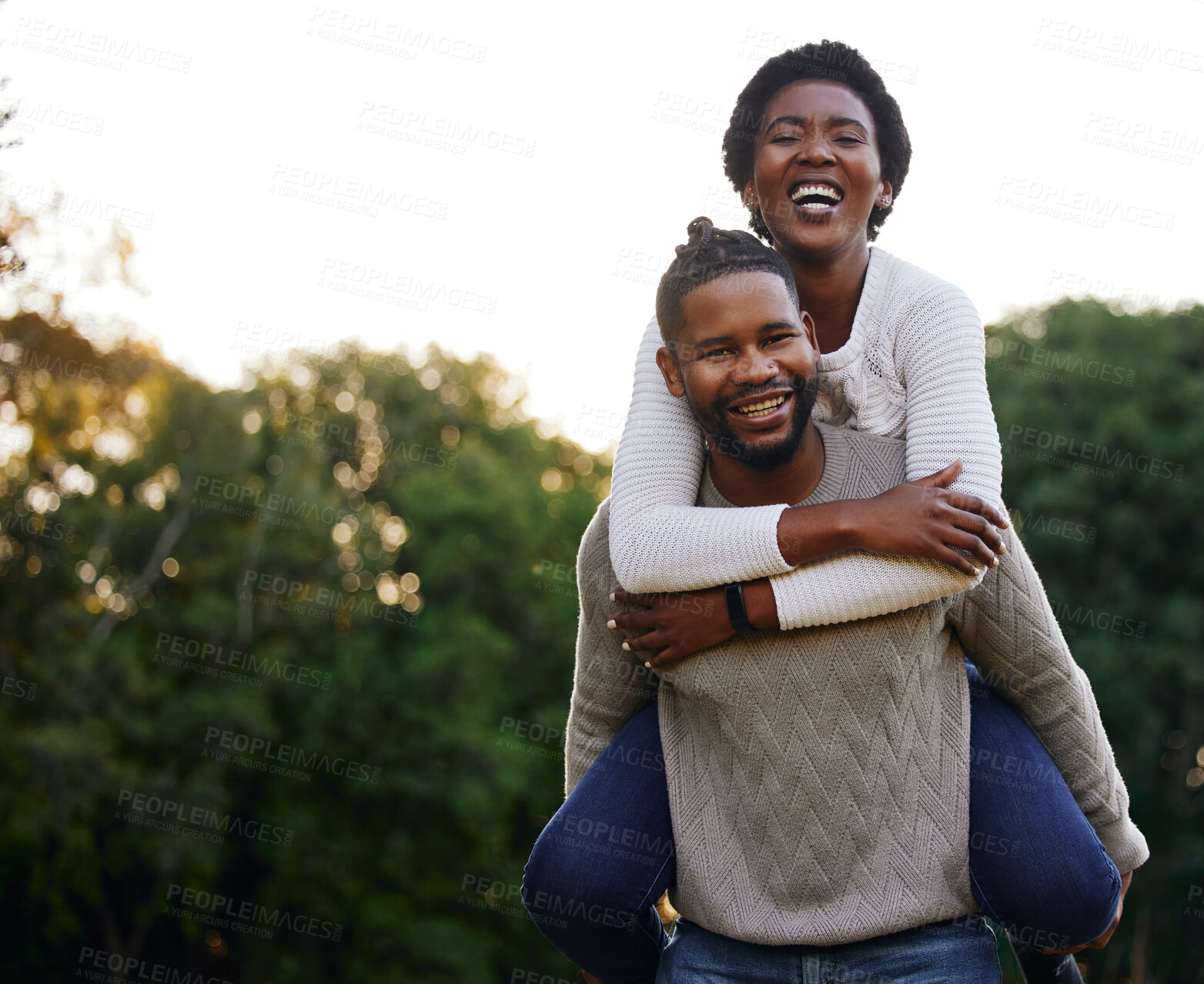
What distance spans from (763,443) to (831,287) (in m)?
0.60

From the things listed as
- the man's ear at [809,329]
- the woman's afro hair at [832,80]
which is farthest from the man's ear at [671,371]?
the woman's afro hair at [832,80]

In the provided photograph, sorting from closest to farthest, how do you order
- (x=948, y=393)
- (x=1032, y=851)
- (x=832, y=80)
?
(x=1032, y=851) < (x=948, y=393) < (x=832, y=80)

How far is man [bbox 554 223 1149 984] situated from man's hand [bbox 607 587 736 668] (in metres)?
0.07

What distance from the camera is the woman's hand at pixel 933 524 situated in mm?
2465

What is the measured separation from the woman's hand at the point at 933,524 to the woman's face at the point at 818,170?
843 mm

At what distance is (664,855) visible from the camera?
9.25 ft

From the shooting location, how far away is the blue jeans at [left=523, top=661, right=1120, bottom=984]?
2570 millimetres

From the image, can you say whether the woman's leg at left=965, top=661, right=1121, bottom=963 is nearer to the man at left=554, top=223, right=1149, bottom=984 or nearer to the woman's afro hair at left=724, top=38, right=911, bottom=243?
the man at left=554, top=223, right=1149, bottom=984

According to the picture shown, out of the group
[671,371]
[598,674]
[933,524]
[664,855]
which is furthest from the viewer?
[598,674]

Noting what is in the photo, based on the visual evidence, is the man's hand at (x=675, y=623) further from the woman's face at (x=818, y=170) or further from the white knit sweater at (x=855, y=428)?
the woman's face at (x=818, y=170)

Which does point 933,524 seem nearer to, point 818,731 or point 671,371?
point 818,731

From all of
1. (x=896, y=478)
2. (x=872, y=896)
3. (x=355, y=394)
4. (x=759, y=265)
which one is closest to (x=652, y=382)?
(x=759, y=265)

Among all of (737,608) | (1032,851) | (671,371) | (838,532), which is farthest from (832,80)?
(1032,851)

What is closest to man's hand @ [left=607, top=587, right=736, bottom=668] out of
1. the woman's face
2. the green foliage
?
the woman's face
